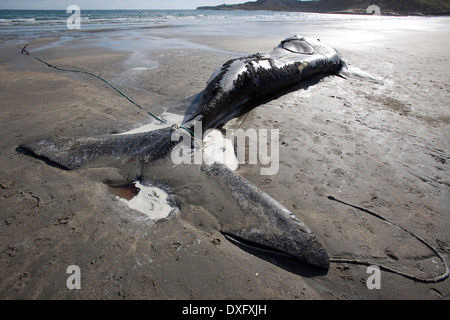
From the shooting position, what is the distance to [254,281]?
6.02 ft

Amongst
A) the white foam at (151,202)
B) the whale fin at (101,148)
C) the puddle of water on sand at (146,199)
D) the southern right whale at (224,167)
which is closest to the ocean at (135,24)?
the southern right whale at (224,167)

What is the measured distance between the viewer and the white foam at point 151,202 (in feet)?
7.75

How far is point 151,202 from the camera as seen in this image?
247 cm

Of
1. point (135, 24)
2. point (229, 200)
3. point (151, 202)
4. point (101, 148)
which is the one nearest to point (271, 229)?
point (229, 200)

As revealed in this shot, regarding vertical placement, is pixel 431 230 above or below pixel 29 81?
below

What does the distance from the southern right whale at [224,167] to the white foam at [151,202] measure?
214mm

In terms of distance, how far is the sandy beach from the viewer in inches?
71.6

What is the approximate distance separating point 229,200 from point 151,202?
2.60ft

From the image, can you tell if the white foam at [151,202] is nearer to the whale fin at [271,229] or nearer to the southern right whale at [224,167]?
the southern right whale at [224,167]

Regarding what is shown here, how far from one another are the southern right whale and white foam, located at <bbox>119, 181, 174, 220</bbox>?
0.70 ft

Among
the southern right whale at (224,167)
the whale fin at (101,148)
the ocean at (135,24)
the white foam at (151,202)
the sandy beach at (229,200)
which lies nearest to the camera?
the sandy beach at (229,200)
